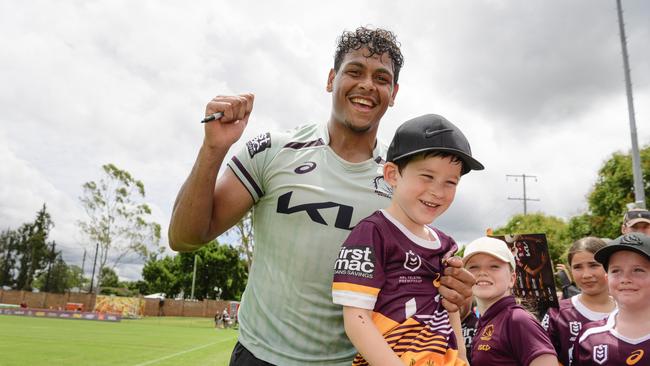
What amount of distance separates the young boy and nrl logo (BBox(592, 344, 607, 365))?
2.16m

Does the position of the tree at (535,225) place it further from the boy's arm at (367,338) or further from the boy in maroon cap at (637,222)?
the boy's arm at (367,338)

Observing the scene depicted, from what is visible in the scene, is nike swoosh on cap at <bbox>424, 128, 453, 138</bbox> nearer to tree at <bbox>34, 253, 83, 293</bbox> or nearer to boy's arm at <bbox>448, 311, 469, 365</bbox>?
boy's arm at <bbox>448, 311, 469, 365</bbox>

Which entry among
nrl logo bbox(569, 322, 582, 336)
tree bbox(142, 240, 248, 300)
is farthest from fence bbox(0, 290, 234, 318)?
nrl logo bbox(569, 322, 582, 336)

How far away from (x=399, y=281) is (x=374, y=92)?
0.91m

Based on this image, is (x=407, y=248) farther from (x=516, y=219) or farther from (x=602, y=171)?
(x=516, y=219)

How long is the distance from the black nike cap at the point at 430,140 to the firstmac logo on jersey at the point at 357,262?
16.7 inches

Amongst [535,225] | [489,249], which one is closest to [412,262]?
[489,249]

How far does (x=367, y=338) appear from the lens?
1721mm

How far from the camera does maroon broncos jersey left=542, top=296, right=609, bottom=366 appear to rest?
171 inches

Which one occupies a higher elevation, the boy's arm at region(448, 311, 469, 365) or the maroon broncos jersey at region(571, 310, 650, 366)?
the boy's arm at region(448, 311, 469, 365)

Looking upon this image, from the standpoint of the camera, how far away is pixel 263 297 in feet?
7.07

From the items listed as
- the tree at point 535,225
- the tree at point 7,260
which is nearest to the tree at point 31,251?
the tree at point 7,260

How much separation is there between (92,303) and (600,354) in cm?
6077

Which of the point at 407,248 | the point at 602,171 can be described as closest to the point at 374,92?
the point at 407,248
